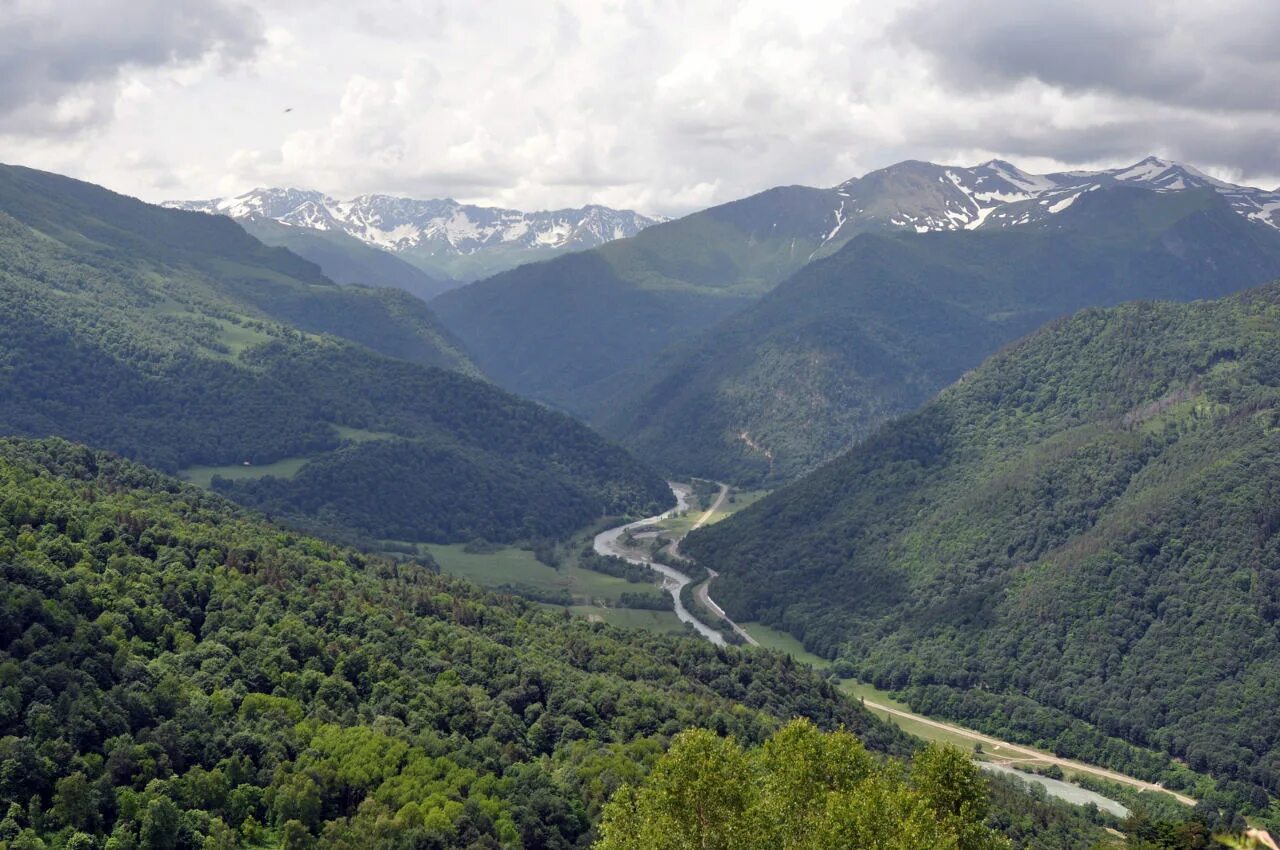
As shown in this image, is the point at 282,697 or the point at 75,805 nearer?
the point at 75,805

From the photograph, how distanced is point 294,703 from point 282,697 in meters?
2.26

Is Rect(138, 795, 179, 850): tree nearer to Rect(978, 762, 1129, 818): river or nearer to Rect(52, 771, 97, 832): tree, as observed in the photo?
Rect(52, 771, 97, 832): tree

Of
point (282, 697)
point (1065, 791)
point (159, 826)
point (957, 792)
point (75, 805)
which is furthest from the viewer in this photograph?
point (1065, 791)

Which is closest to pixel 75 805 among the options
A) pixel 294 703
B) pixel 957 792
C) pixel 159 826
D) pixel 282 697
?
pixel 159 826

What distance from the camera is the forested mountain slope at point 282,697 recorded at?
91312 mm

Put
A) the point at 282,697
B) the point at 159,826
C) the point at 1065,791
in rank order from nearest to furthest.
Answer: the point at 159,826
the point at 282,697
the point at 1065,791

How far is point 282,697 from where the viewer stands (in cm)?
11006

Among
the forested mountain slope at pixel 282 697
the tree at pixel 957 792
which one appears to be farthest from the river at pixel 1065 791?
the tree at pixel 957 792

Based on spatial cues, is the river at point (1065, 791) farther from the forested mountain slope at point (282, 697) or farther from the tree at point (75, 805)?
the tree at point (75, 805)

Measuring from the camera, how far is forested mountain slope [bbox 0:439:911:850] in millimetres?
91312

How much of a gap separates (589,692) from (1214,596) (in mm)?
117695

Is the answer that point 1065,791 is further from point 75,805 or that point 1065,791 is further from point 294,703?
point 75,805

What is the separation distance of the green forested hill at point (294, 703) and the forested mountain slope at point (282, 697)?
222mm

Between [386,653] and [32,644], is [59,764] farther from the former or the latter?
[386,653]
